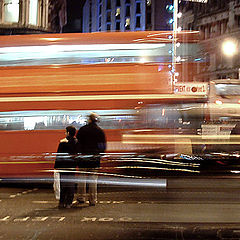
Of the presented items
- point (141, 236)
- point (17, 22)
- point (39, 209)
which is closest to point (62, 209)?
point (39, 209)

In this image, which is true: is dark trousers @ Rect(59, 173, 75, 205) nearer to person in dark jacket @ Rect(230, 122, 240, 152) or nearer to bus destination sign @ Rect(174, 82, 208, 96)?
bus destination sign @ Rect(174, 82, 208, 96)

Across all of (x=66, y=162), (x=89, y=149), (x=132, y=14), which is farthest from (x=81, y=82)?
(x=132, y=14)

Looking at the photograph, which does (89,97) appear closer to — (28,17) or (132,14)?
(28,17)

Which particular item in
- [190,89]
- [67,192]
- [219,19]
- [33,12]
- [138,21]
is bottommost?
[67,192]

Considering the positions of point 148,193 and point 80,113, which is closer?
point 148,193

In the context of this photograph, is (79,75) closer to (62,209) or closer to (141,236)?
(62,209)

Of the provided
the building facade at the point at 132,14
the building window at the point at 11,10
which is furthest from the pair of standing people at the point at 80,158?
the building facade at the point at 132,14

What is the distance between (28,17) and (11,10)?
100cm

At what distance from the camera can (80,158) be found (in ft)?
30.8

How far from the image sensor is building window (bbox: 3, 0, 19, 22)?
21969 millimetres

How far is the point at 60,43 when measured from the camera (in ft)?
36.9

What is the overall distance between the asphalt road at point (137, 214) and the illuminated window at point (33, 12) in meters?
12.9

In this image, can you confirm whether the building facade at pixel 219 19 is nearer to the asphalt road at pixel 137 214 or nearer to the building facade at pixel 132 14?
the asphalt road at pixel 137 214

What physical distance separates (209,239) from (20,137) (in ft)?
20.3
